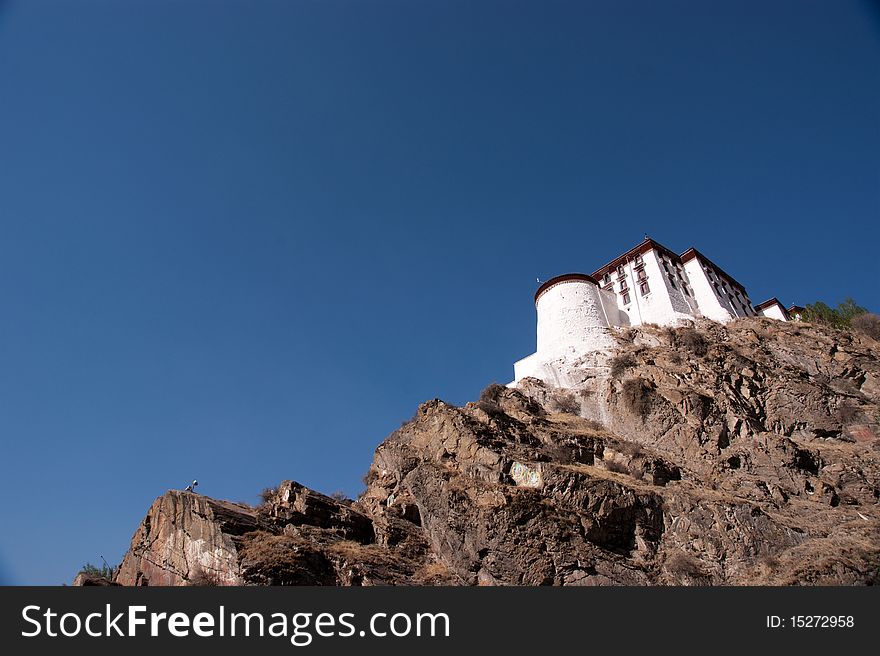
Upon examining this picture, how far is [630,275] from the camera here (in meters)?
51.1

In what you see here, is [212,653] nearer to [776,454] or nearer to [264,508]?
[264,508]

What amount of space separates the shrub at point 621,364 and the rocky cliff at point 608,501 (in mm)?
653

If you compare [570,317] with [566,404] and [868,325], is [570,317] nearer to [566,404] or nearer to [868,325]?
[566,404]

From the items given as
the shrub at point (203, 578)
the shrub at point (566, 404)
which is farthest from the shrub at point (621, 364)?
the shrub at point (203, 578)

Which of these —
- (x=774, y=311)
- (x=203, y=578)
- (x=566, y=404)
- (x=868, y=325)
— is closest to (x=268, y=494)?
(x=203, y=578)

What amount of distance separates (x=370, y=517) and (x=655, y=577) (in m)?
12.3

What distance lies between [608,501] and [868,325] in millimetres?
29014

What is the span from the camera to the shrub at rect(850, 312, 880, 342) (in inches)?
1572

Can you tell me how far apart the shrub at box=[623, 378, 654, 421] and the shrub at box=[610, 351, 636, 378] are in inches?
85.6

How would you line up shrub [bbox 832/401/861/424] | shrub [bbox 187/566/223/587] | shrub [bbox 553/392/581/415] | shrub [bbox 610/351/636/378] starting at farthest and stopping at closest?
1. shrub [bbox 553/392/581/415]
2. shrub [bbox 610/351/636/378]
3. shrub [bbox 832/401/861/424]
4. shrub [bbox 187/566/223/587]

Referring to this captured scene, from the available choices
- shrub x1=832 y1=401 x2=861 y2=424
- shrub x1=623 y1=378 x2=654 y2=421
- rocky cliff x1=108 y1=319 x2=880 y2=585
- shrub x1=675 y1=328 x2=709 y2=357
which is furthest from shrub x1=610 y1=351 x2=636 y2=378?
shrub x1=832 y1=401 x2=861 y2=424

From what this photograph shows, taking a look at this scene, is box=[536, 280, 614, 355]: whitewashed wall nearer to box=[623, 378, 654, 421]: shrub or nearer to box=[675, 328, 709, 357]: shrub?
box=[675, 328, 709, 357]: shrub

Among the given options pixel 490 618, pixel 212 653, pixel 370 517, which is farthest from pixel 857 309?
pixel 212 653

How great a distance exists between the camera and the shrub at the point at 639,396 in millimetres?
32625
